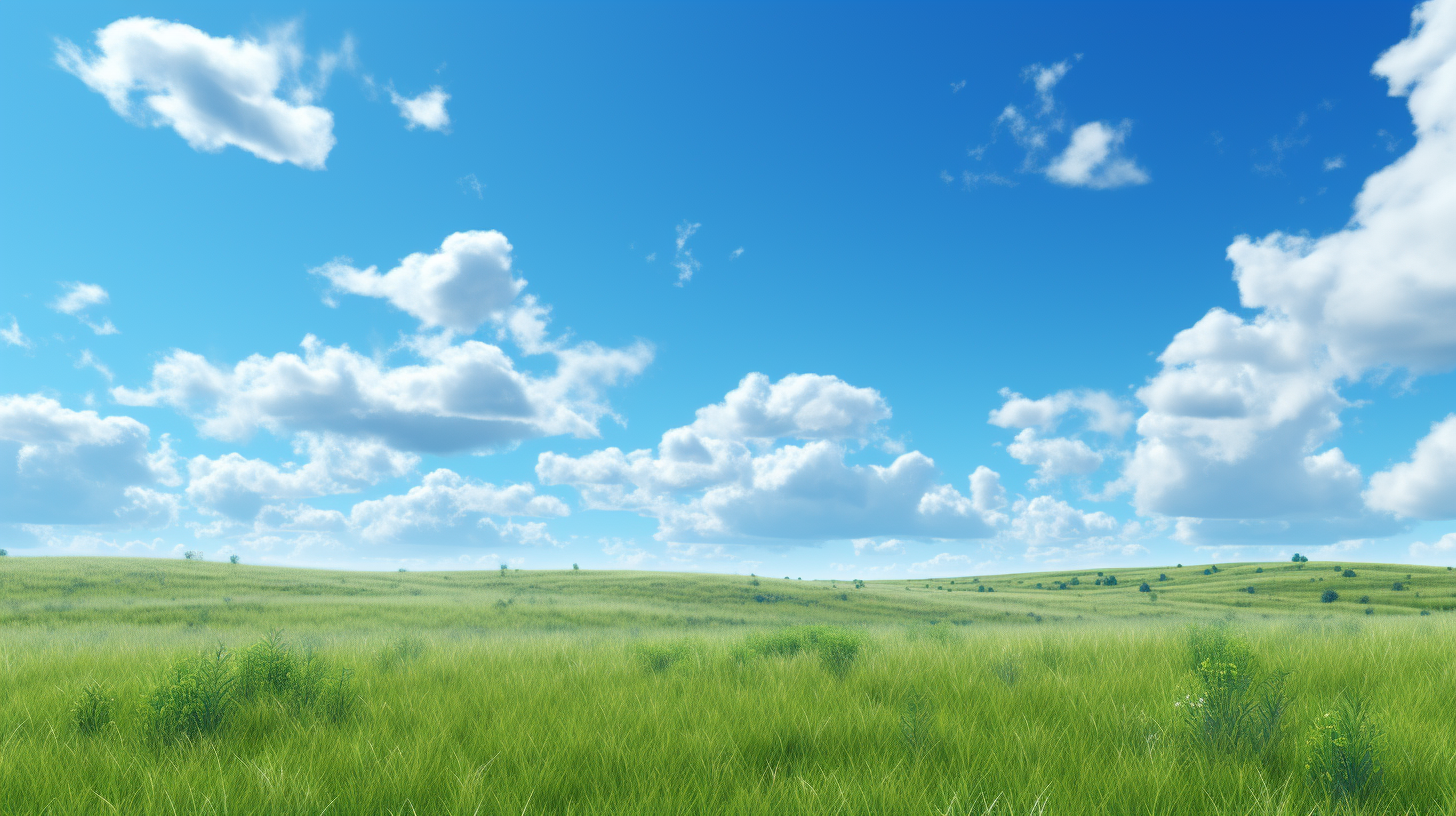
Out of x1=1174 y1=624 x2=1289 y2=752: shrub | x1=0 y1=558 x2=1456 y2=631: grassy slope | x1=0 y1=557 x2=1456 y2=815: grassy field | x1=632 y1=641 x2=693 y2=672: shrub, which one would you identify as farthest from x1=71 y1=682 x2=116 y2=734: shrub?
x1=0 y1=558 x2=1456 y2=631: grassy slope

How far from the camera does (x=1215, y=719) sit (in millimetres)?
Result: 3875

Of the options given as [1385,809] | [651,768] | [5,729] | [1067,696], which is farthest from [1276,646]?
[5,729]

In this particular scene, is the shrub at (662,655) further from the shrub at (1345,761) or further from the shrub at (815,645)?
the shrub at (1345,761)

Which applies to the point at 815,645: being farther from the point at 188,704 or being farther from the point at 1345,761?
the point at 188,704

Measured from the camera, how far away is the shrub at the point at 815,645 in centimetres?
698

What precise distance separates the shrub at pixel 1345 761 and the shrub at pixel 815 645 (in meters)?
3.74

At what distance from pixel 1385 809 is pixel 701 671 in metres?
4.74

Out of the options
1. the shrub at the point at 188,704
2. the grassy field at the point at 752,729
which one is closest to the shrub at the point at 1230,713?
the grassy field at the point at 752,729

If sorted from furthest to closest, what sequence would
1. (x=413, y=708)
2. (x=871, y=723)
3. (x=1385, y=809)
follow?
(x=413, y=708), (x=871, y=723), (x=1385, y=809)

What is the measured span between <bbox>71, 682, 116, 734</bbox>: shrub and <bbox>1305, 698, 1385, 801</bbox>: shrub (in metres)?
7.09

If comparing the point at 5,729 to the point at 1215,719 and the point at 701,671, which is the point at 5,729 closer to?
the point at 701,671

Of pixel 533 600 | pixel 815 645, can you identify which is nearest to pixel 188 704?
pixel 815 645

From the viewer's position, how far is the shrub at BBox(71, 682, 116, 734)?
4.63 metres

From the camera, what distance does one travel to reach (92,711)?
473cm
